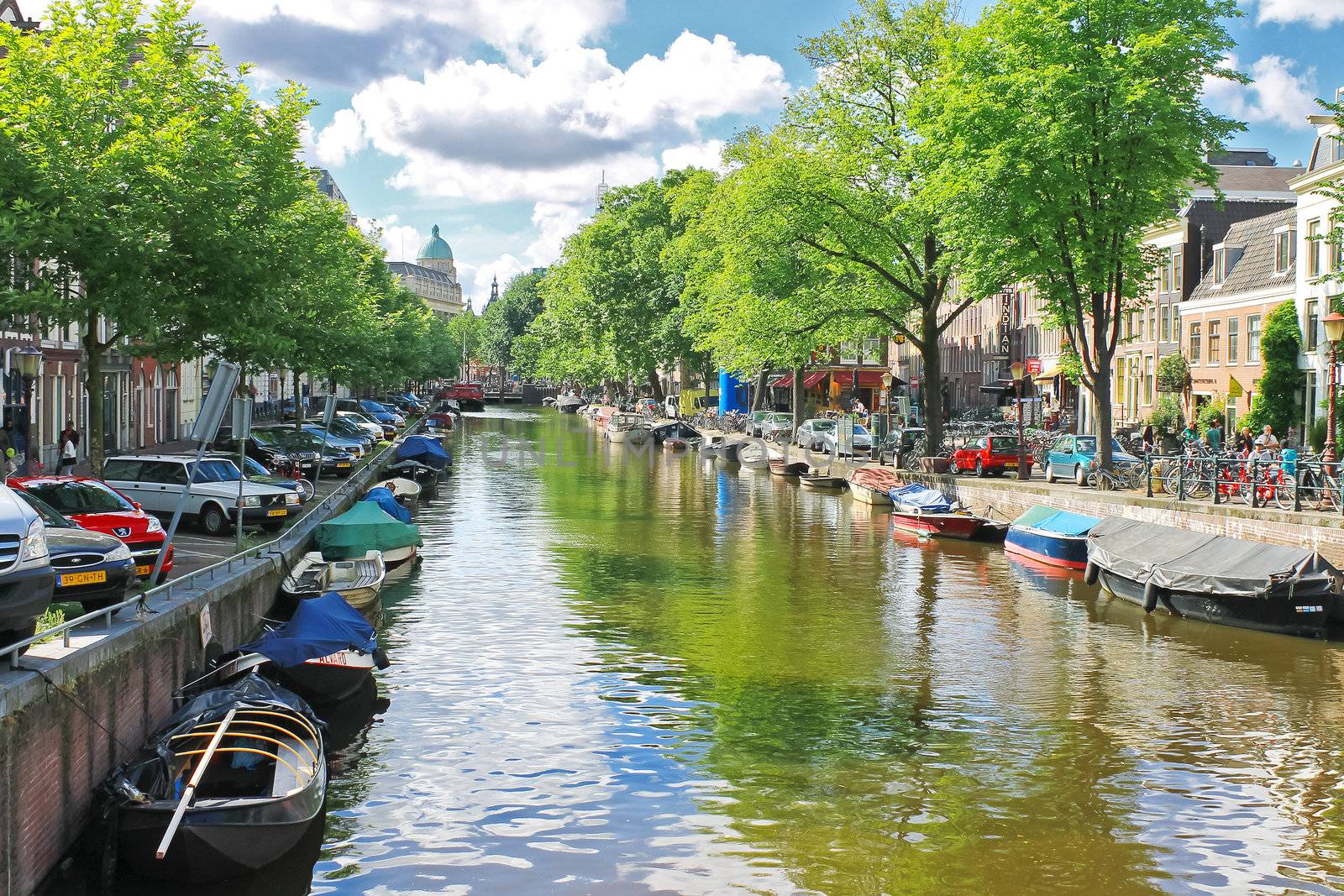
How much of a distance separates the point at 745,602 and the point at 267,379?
73.3m

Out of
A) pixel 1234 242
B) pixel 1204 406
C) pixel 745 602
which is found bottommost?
pixel 745 602

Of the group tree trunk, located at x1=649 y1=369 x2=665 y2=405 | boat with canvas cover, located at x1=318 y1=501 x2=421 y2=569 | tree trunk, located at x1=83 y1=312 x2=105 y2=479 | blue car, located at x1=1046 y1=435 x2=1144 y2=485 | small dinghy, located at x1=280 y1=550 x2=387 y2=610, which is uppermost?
tree trunk, located at x1=649 y1=369 x2=665 y2=405

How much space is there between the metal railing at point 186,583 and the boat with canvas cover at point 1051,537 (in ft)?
54.7

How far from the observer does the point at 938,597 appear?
90.3ft

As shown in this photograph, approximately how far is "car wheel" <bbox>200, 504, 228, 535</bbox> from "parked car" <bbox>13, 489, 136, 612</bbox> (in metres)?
12.1

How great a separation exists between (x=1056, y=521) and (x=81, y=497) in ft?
69.5

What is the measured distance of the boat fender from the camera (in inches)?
992

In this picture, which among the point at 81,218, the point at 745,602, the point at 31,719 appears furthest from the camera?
the point at 745,602

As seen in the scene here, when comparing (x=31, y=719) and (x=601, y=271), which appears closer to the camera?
(x=31, y=719)

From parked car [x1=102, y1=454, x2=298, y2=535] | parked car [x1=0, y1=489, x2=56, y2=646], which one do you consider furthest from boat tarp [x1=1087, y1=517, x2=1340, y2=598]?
parked car [x1=0, y1=489, x2=56, y2=646]

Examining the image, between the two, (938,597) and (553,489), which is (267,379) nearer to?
(553,489)

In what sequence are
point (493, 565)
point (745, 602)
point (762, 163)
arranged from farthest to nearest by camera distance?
1. point (762, 163)
2. point (493, 565)
3. point (745, 602)

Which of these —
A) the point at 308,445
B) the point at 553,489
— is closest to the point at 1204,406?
the point at 553,489

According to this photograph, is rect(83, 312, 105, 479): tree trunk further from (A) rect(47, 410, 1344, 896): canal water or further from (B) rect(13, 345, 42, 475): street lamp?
(B) rect(13, 345, 42, 475): street lamp
